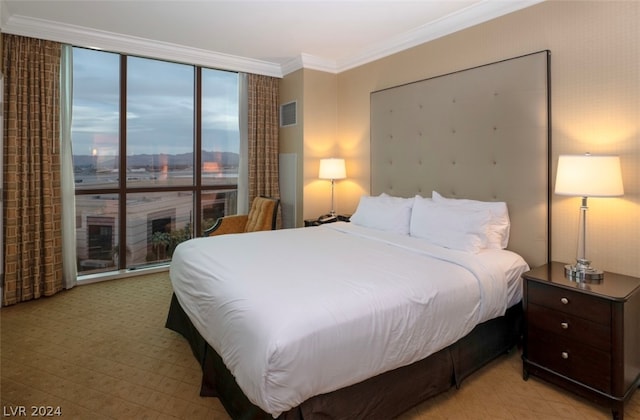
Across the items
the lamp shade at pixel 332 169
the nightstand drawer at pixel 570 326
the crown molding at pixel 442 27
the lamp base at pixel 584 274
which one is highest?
the crown molding at pixel 442 27

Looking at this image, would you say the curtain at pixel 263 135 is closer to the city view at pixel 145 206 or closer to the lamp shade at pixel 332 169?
the city view at pixel 145 206

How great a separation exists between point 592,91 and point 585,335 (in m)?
1.65

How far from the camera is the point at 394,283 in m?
1.96

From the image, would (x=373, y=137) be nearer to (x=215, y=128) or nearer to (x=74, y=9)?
(x=215, y=128)

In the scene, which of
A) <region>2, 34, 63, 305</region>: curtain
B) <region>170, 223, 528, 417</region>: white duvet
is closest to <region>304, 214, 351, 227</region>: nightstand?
<region>170, 223, 528, 417</region>: white duvet

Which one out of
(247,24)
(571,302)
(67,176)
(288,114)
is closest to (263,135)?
(288,114)

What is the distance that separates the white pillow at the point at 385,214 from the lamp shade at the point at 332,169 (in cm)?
72

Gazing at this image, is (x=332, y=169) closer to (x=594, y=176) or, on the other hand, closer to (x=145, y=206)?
(x=145, y=206)

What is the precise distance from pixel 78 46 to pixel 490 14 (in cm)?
410

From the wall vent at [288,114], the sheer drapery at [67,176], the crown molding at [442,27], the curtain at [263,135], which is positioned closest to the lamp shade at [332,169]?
the wall vent at [288,114]

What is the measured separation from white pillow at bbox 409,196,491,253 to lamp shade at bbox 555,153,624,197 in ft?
2.15

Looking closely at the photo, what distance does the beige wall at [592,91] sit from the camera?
235cm

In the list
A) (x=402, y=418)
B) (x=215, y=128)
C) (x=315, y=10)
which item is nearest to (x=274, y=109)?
(x=215, y=128)

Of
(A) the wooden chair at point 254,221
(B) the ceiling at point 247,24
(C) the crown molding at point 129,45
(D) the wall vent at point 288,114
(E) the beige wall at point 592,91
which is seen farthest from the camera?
(D) the wall vent at point 288,114
